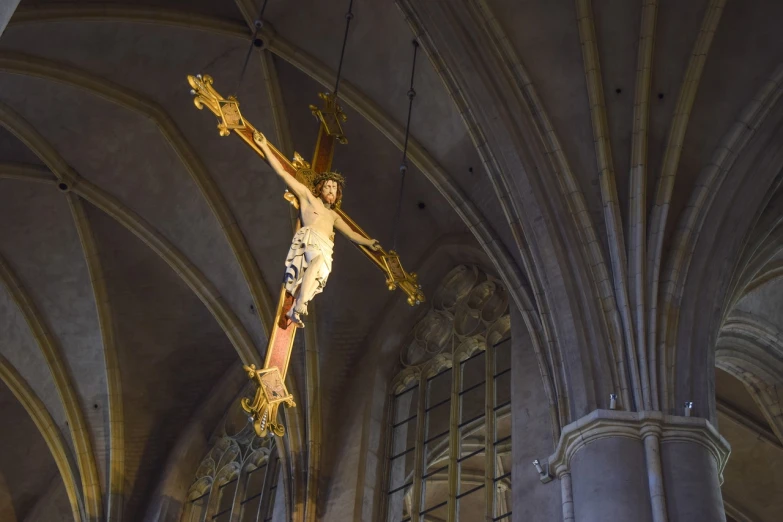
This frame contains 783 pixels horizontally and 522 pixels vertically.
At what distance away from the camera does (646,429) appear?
1202cm

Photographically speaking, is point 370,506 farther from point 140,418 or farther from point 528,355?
point 140,418

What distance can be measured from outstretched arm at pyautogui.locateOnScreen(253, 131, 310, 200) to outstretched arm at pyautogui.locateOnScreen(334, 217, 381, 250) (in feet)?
1.55

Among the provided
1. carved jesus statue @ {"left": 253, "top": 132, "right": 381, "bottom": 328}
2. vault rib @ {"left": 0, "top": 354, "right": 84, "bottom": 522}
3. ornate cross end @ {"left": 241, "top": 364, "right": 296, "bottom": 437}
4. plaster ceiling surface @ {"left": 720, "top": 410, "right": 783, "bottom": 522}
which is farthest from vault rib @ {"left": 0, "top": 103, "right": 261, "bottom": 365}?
plaster ceiling surface @ {"left": 720, "top": 410, "right": 783, "bottom": 522}

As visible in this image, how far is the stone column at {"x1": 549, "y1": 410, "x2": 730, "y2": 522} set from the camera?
11.5 m

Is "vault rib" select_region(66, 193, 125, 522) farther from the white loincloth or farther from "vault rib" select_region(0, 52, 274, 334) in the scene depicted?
the white loincloth

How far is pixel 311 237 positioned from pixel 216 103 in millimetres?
1633

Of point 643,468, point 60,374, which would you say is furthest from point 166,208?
point 643,468

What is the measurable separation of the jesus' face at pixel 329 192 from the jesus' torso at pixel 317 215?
0.21ft

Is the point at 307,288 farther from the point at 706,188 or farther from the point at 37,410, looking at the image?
the point at 37,410

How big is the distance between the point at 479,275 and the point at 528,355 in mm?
2624

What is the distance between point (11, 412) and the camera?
22531 millimetres

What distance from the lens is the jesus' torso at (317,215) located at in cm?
1223

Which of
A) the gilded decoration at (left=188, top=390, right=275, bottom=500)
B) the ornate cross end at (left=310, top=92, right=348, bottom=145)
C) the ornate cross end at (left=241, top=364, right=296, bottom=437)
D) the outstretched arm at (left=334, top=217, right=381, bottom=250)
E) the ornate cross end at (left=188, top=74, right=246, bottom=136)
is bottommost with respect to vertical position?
the ornate cross end at (left=241, top=364, right=296, bottom=437)

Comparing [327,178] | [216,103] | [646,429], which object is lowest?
[646,429]
